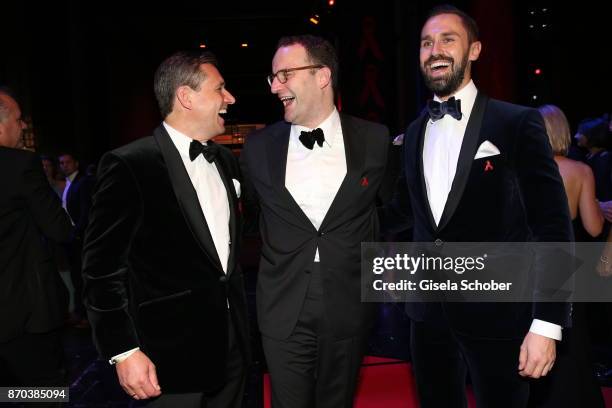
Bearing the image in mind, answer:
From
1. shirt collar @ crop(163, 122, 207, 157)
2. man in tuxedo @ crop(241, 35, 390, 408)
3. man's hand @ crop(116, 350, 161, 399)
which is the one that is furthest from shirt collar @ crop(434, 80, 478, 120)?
man's hand @ crop(116, 350, 161, 399)

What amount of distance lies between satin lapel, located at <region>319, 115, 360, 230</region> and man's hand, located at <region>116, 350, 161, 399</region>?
0.96m

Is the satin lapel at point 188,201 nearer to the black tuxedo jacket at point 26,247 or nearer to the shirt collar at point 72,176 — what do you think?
the black tuxedo jacket at point 26,247

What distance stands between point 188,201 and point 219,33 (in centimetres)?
1396

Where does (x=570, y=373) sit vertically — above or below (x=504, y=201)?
below

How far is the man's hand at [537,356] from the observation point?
2004 millimetres

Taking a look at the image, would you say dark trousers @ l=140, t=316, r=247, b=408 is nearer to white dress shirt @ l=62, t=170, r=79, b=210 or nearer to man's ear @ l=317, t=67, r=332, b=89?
man's ear @ l=317, t=67, r=332, b=89

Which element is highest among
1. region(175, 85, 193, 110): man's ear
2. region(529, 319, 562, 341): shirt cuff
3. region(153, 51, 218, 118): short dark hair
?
region(153, 51, 218, 118): short dark hair

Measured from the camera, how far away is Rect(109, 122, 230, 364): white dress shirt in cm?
235

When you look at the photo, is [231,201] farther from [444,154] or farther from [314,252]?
[444,154]

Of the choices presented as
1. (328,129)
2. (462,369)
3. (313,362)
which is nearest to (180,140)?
(328,129)

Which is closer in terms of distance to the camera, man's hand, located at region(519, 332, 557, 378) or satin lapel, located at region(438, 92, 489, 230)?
man's hand, located at region(519, 332, 557, 378)

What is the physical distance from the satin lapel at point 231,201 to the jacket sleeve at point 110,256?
0.46 m

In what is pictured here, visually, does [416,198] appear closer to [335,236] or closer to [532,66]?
[335,236]

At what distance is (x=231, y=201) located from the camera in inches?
96.6
